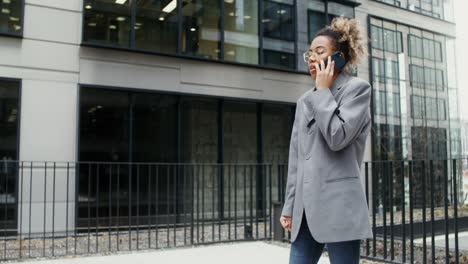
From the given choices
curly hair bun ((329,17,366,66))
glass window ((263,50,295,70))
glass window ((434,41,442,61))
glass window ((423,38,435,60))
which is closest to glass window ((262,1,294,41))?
glass window ((263,50,295,70))

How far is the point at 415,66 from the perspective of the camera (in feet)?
52.1

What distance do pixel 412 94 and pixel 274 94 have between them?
240 inches

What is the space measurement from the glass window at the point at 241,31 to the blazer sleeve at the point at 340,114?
9.66m

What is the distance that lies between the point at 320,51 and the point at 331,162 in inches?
24.4

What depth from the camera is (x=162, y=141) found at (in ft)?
35.3

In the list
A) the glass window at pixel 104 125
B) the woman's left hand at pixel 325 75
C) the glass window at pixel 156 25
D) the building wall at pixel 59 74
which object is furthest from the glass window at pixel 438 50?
the woman's left hand at pixel 325 75

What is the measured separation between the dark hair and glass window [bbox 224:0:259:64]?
930cm

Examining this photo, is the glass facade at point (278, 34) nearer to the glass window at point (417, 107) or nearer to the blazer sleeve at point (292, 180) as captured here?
the glass window at point (417, 107)

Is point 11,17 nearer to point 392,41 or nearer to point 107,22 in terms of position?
point 107,22

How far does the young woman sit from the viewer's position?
2199mm

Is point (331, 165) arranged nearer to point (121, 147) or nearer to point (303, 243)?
point (303, 243)

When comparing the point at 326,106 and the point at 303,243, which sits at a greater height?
the point at 326,106

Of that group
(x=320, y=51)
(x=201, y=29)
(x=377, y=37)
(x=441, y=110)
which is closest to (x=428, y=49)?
(x=441, y=110)

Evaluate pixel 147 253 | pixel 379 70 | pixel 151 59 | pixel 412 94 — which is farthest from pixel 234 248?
pixel 412 94
